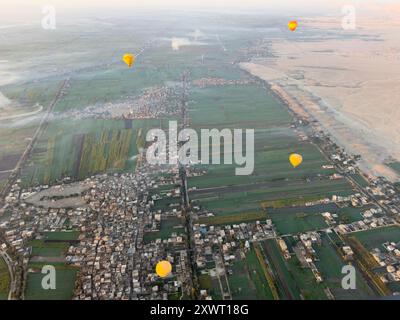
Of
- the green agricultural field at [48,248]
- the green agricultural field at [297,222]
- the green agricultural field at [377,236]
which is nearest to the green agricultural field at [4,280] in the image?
the green agricultural field at [48,248]

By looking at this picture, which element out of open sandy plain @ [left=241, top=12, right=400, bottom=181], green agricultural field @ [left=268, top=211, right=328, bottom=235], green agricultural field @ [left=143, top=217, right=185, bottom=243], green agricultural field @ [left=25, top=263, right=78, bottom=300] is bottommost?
green agricultural field @ [left=25, top=263, right=78, bottom=300]

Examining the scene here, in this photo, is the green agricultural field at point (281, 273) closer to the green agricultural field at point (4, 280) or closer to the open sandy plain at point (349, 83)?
the open sandy plain at point (349, 83)

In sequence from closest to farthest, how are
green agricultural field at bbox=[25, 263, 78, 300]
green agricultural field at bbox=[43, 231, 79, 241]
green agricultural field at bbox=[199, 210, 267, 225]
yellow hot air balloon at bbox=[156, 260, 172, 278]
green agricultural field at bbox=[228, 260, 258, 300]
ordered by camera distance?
green agricultural field at bbox=[228, 260, 258, 300]
green agricultural field at bbox=[25, 263, 78, 300]
yellow hot air balloon at bbox=[156, 260, 172, 278]
green agricultural field at bbox=[43, 231, 79, 241]
green agricultural field at bbox=[199, 210, 267, 225]

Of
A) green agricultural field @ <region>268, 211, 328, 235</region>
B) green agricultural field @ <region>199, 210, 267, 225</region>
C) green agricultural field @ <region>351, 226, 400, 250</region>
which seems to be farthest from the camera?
green agricultural field @ <region>199, 210, 267, 225</region>

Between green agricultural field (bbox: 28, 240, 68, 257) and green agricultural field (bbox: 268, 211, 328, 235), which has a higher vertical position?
green agricultural field (bbox: 268, 211, 328, 235)

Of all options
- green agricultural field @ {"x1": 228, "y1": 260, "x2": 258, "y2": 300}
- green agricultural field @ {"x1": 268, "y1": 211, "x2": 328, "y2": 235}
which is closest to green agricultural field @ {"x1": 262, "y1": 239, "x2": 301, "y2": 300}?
green agricultural field @ {"x1": 228, "y1": 260, "x2": 258, "y2": 300}

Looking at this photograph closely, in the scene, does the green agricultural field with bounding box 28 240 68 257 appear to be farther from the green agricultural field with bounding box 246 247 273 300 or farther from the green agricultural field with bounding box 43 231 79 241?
the green agricultural field with bounding box 246 247 273 300
